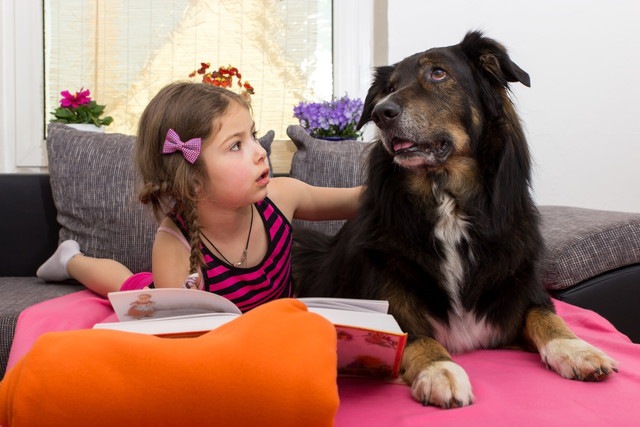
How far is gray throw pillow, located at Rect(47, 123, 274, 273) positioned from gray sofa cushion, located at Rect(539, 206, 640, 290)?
139 centimetres

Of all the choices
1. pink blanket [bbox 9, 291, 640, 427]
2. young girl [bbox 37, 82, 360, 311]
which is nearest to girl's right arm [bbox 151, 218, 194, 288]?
young girl [bbox 37, 82, 360, 311]

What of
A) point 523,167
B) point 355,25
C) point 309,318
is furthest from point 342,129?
point 309,318

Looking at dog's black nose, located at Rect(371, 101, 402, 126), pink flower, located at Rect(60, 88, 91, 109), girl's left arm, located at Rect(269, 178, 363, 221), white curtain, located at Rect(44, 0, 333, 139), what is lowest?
girl's left arm, located at Rect(269, 178, 363, 221)

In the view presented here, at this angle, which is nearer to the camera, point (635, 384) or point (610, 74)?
point (635, 384)

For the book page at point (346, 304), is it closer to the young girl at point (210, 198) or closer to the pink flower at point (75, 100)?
the young girl at point (210, 198)

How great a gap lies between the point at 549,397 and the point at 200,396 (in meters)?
0.65

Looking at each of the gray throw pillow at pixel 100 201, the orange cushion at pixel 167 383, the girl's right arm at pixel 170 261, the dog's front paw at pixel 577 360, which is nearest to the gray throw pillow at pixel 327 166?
the gray throw pillow at pixel 100 201

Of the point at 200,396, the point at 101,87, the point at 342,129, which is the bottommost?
the point at 200,396

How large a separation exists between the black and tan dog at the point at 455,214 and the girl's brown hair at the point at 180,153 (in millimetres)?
436

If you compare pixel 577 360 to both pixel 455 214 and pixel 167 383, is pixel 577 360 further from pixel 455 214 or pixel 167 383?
pixel 167 383

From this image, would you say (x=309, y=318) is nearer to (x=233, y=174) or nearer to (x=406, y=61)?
(x=233, y=174)

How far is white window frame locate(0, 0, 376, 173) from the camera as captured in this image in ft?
10.1

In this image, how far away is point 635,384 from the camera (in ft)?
3.67

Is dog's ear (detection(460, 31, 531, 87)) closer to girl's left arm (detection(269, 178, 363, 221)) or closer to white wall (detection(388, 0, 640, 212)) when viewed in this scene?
girl's left arm (detection(269, 178, 363, 221))
